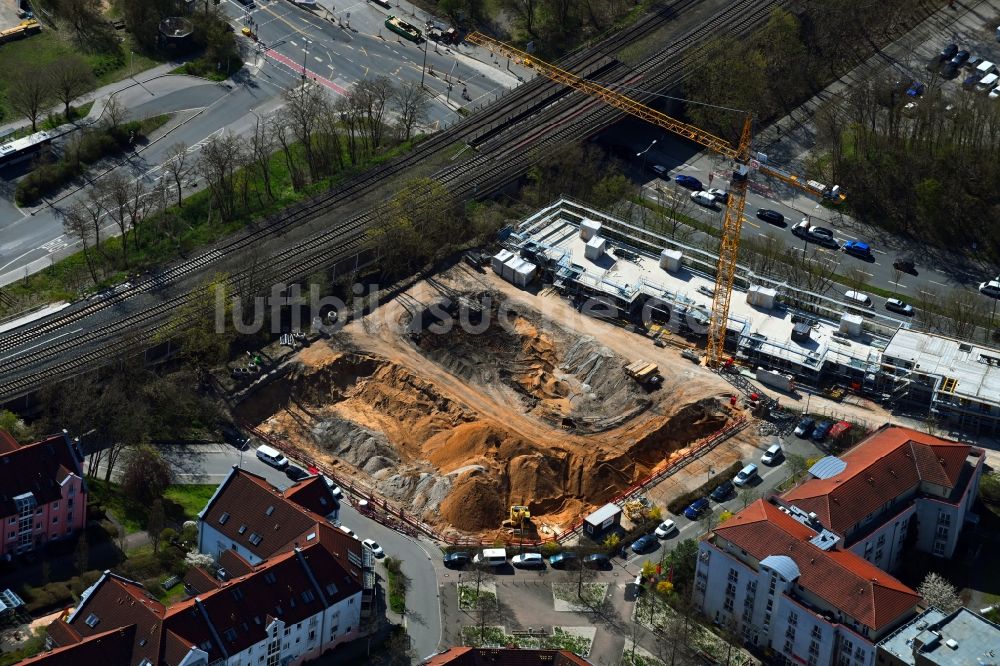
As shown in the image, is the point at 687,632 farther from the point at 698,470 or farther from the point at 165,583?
the point at 165,583

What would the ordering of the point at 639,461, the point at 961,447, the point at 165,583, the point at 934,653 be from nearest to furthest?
the point at 934,653 < the point at 165,583 < the point at 961,447 < the point at 639,461

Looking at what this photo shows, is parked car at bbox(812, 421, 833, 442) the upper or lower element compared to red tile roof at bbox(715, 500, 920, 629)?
lower

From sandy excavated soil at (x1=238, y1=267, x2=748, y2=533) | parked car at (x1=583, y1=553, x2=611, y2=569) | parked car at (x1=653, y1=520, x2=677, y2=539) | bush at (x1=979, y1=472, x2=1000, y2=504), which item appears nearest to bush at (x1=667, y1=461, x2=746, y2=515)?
parked car at (x1=653, y1=520, x2=677, y2=539)

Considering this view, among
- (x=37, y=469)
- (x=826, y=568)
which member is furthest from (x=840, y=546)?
(x=37, y=469)

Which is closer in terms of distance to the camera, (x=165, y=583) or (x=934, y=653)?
(x=934, y=653)

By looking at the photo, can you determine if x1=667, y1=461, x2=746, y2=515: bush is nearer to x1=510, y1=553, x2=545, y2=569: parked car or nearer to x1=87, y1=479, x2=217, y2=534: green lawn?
x1=510, y1=553, x2=545, y2=569: parked car

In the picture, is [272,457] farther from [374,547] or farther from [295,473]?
[374,547]

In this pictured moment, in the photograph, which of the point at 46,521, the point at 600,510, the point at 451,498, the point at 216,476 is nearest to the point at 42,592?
the point at 46,521
